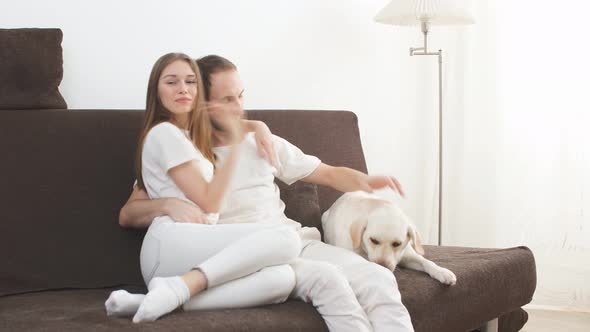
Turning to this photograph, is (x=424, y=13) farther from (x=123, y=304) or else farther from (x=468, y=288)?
(x=123, y=304)

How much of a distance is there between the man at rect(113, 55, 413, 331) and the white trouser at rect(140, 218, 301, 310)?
0.21ft

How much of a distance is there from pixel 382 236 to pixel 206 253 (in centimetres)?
53

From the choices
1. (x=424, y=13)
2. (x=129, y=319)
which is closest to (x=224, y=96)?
(x=129, y=319)

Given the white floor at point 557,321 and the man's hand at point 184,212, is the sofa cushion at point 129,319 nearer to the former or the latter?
the man's hand at point 184,212

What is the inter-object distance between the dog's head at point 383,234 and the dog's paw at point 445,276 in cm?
11

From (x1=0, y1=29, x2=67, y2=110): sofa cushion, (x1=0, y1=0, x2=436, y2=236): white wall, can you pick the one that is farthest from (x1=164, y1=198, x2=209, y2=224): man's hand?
(x1=0, y1=0, x2=436, y2=236): white wall

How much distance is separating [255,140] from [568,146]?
1.59 metres

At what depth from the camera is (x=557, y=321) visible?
3.17m

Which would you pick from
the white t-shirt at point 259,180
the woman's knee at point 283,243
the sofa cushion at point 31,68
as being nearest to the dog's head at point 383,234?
the white t-shirt at point 259,180

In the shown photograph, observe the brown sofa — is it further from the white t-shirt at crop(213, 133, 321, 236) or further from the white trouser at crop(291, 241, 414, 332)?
the white t-shirt at crop(213, 133, 321, 236)

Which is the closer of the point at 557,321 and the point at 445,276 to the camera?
the point at 445,276

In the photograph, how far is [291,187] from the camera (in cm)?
253

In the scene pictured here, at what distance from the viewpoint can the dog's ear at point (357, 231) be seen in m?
2.18

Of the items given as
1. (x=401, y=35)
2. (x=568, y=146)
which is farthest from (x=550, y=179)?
(x=401, y=35)
